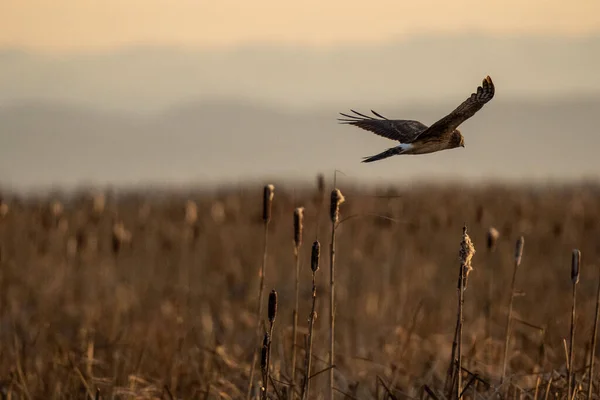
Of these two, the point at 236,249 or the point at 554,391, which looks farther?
the point at 236,249

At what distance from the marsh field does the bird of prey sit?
59 centimetres

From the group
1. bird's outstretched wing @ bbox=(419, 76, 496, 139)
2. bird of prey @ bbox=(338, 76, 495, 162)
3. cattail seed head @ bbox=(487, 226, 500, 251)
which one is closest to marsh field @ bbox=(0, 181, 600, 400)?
cattail seed head @ bbox=(487, 226, 500, 251)

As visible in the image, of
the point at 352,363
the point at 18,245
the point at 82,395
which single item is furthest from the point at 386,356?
the point at 18,245

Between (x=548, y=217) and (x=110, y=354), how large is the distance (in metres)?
9.16

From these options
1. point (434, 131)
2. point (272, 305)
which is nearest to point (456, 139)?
point (434, 131)

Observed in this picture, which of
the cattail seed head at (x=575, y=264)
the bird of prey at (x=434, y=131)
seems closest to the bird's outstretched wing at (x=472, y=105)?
the bird of prey at (x=434, y=131)

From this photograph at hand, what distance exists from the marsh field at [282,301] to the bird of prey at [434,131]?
59cm

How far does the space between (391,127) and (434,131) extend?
1.17 feet

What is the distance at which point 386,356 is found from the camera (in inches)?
258

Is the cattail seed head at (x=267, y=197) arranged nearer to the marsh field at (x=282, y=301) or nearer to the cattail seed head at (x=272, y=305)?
the marsh field at (x=282, y=301)

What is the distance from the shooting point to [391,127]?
131 inches

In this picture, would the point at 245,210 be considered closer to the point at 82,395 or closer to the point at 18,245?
the point at 18,245

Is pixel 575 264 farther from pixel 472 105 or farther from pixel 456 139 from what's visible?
pixel 472 105

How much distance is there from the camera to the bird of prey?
9.61 ft
